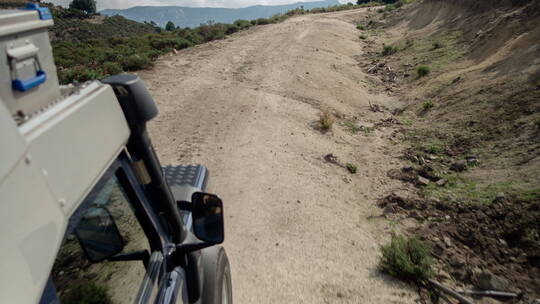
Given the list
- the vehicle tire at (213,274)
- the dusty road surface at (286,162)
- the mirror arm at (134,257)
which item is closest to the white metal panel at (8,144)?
the mirror arm at (134,257)

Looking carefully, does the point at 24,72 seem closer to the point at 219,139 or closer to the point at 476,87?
the point at 219,139

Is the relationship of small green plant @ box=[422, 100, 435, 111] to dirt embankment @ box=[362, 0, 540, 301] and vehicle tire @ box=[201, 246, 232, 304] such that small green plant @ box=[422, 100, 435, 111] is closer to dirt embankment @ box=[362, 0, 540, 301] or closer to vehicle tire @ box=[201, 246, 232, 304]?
dirt embankment @ box=[362, 0, 540, 301]

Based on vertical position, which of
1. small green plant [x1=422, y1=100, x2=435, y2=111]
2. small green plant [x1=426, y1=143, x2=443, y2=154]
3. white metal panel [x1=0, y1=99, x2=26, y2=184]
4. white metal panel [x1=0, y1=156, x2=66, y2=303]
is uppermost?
white metal panel [x1=0, y1=99, x2=26, y2=184]

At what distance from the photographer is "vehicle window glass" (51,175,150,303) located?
139 centimetres

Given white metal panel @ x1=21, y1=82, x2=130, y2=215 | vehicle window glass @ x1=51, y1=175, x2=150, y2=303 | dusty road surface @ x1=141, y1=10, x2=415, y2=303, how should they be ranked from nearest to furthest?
white metal panel @ x1=21, y1=82, x2=130, y2=215 < vehicle window glass @ x1=51, y1=175, x2=150, y2=303 < dusty road surface @ x1=141, y1=10, x2=415, y2=303

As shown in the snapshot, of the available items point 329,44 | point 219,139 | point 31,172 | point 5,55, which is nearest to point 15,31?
point 5,55

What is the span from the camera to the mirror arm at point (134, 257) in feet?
6.06

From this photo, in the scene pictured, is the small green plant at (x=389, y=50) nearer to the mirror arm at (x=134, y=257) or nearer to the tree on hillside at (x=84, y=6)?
the mirror arm at (x=134, y=257)

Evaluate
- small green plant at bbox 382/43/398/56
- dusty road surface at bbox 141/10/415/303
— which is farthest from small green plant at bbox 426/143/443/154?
small green plant at bbox 382/43/398/56

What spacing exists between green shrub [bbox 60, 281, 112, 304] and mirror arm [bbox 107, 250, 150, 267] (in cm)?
20

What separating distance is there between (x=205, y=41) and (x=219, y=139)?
15777 mm

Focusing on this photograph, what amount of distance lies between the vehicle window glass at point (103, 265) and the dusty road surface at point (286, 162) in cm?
284

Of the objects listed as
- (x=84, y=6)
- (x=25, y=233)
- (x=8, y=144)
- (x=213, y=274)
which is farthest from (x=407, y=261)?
(x=84, y=6)

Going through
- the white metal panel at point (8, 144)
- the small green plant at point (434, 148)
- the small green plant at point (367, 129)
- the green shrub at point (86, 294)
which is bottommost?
the small green plant at point (367, 129)
